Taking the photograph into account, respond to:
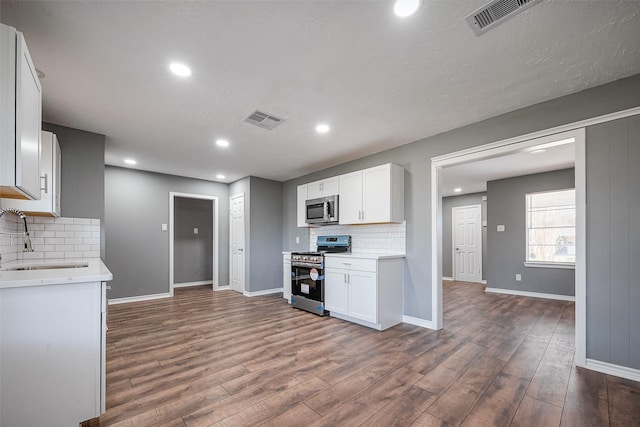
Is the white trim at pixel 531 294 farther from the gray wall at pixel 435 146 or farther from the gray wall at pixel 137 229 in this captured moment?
the gray wall at pixel 137 229

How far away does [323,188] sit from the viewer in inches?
186

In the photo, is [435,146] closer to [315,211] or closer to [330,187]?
[330,187]

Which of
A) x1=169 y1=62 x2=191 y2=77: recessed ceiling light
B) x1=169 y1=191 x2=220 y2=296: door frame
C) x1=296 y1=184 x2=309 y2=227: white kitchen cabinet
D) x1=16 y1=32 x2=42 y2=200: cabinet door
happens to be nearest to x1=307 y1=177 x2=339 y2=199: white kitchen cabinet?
x1=296 y1=184 x2=309 y2=227: white kitchen cabinet

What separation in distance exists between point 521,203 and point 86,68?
23.0 ft

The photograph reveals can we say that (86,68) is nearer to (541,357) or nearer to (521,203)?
(541,357)

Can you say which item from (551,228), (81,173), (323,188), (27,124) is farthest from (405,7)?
(551,228)

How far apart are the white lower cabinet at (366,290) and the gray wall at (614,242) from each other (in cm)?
182

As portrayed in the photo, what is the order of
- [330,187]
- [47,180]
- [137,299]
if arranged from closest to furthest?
[47,180], [330,187], [137,299]

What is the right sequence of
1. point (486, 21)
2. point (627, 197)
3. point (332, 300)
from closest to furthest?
point (486, 21)
point (627, 197)
point (332, 300)

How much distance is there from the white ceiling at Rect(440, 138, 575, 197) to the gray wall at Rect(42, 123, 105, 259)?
4.43 meters

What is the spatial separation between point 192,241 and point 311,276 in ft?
13.3

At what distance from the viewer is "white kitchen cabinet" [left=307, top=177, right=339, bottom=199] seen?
4523mm

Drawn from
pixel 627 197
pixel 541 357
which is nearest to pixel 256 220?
pixel 541 357

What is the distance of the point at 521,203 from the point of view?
19.0 ft
